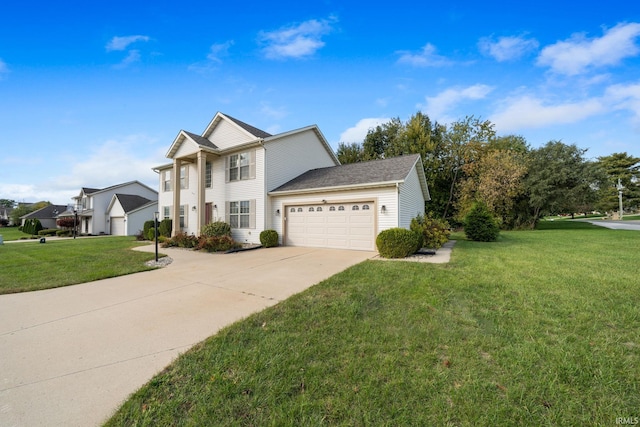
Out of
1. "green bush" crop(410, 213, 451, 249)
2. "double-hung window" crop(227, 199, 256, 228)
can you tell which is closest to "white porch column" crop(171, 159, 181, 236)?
"double-hung window" crop(227, 199, 256, 228)

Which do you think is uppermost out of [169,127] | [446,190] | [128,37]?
[128,37]

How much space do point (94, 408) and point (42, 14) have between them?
13.6 m

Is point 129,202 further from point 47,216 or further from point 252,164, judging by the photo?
point 47,216

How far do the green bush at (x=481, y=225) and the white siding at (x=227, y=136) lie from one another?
1289cm

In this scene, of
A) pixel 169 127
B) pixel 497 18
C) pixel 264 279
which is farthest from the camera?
pixel 169 127

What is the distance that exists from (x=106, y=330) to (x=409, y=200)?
436 inches

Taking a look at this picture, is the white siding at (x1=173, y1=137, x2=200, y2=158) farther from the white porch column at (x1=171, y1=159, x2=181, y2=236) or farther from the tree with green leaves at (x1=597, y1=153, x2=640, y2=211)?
the tree with green leaves at (x1=597, y1=153, x2=640, y2=211)

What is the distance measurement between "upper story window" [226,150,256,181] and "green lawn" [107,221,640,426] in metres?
10.4

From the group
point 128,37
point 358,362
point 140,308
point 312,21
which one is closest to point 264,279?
point 140,308

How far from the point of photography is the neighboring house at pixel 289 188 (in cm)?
1095

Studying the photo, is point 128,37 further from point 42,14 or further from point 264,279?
point 264,279

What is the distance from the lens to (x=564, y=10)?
9383mm

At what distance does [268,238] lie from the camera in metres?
12.6

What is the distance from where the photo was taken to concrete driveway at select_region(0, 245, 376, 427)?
2.27m
